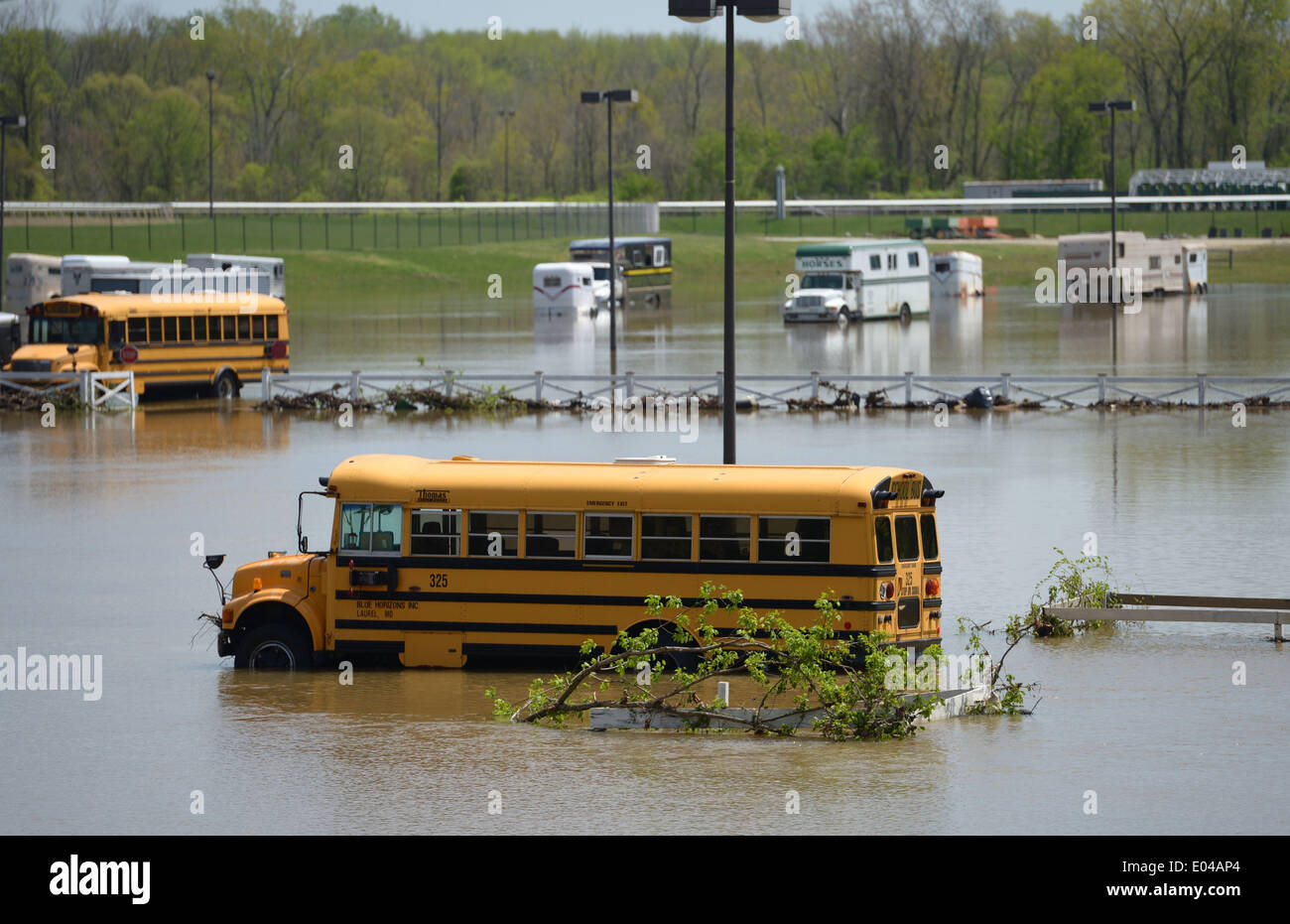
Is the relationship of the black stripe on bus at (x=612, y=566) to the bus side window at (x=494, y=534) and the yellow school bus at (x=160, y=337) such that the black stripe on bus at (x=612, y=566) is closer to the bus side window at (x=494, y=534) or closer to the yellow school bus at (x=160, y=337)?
the bus side window at (x=494, y=534)

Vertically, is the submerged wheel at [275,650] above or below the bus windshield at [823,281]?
below

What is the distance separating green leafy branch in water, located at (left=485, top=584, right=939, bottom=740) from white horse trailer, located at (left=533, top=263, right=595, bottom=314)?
216 ft

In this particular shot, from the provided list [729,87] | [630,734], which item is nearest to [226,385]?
[729,87]

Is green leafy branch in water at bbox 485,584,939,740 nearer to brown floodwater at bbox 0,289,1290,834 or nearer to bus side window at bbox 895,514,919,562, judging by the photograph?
brown floodwater at bbox 0,289,1290,834

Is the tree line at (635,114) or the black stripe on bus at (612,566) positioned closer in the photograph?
the black stripe on bus at (612,566)

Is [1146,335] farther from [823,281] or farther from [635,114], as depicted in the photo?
[635,114]

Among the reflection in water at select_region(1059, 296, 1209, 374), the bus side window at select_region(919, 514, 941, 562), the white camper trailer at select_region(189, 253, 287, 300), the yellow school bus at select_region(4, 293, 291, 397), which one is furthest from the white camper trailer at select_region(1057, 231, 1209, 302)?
the bus side window at select_region(919, 514, 941, 562)

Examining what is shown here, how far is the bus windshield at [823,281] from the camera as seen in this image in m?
73.8

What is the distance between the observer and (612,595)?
53.0 feet

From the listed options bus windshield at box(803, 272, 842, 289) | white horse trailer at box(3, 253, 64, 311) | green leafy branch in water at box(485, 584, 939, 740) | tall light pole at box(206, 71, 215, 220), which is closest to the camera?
green leafy branch in water at box(485, 584, 939, 740)

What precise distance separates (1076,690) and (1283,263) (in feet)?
341

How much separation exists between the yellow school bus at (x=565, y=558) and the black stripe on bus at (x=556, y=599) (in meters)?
0.01

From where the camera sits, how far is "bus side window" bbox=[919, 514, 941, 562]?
1625cm

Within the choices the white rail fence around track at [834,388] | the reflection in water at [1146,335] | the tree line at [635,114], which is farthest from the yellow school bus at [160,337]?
the tree line at [635,114]
